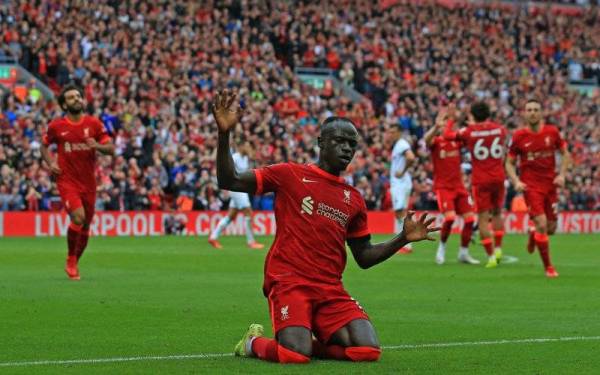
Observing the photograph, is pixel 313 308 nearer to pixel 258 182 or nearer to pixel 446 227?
pixel 258 182

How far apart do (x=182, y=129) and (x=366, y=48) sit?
1283cm

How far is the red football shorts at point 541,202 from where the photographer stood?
17984 mm

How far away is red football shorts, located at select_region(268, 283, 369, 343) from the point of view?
904cm

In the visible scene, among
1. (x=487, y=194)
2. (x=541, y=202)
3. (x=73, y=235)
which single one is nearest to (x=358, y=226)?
(x=73, y=235)

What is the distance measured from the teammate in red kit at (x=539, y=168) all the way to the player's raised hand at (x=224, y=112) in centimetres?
1007

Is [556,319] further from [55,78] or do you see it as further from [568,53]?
[568,53]

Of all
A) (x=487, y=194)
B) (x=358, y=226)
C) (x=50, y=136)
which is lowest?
(x=487, y=194)

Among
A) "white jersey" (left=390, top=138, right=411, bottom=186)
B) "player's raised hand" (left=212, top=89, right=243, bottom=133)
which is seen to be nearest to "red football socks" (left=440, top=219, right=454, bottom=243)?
"white jersey" (left=390, top=138, right=411, bottom=186)

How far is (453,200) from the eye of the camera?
21.8 meters

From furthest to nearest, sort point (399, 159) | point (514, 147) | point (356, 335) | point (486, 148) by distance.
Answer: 1. point (399, 159)
2. point (486, 148)
3. point (514, 147)
4. point (356, 335)

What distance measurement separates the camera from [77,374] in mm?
8266

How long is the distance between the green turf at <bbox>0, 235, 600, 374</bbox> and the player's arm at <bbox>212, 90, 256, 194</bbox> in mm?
1300

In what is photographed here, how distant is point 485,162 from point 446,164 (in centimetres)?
119

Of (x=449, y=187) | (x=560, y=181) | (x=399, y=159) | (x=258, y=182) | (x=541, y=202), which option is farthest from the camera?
(x=399, y=159)
